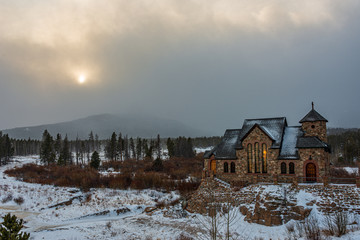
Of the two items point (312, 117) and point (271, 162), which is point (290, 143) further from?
point (312, 117)

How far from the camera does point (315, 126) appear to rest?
29109 millimetres

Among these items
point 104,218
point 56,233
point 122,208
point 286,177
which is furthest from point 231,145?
point 56,233

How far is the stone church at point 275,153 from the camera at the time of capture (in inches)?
Result: 1085

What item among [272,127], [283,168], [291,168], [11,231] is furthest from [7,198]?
[291,168]

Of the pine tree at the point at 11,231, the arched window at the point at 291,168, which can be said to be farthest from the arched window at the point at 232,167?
the pine tree at the point at 11,231

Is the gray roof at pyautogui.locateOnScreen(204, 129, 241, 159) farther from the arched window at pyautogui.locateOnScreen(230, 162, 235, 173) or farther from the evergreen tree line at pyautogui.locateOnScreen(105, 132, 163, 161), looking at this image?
the evergreen tree line at pyautogui.locateOnScreen(105, 132, 163, 161)

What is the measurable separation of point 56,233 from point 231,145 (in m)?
23.5

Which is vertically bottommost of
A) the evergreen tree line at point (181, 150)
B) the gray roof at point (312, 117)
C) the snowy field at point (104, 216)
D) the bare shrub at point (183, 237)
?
the snowy field at point (104, 216)

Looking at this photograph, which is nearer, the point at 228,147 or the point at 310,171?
the point at 310,171

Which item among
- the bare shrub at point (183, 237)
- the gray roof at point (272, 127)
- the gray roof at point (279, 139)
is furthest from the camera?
the gray roof at point (272, 127)

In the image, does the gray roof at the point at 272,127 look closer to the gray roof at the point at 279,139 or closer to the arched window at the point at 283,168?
the gray roof at the point at 279,139

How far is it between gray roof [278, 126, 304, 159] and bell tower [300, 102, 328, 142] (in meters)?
1.02

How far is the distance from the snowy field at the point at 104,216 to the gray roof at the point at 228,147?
827 cm

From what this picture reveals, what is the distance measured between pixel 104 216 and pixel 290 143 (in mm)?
25292
